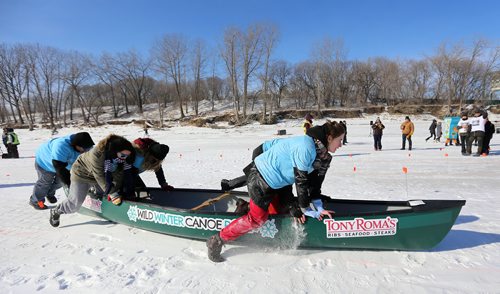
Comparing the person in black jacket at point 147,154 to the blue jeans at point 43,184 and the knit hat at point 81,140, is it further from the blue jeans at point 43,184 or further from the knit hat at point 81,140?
the blue jeans at point 43,184

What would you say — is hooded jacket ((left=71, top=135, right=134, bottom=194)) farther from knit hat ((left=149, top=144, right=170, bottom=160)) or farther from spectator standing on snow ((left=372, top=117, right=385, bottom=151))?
spectator standing on snow ((left=372, top=117, right=385, bottom=151))

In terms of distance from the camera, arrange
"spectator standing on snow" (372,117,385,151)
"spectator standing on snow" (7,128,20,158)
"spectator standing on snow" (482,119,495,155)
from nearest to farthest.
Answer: "spectator standing on snow" (482,119,495,155) < "spectator standing on snow" (372,117,385,151) < "spectator standing on snow" (7,128,20,158)

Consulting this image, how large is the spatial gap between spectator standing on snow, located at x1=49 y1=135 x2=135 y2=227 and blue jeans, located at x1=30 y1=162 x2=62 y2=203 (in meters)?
0.98

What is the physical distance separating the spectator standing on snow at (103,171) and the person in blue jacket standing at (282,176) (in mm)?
1768

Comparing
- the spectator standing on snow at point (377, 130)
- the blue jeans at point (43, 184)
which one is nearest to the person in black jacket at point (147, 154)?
the blue jeans at point (43, 184)

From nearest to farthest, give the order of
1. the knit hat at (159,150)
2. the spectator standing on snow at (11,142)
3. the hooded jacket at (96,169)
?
the hooded jacket at (96,169) < the knit hat at (159,150) < the spectator standing on snow at (11,142)

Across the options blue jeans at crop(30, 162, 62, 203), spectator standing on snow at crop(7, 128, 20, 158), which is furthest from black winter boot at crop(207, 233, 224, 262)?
spectator standing on snow at crop(7, 128, 20, 158)

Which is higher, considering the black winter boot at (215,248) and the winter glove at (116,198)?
the winter glove at (116,198)

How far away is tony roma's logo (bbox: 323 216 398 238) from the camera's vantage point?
3.19 meters

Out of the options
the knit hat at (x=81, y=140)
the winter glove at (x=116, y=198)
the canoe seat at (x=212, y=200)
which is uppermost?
the knit hat at (x=81, y=140)

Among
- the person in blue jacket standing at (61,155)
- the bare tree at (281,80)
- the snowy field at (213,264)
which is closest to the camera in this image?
the snowy field at (213,264)

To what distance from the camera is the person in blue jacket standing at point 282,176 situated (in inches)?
118

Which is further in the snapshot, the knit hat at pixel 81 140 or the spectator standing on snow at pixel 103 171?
the knit hat at pixel 81 140

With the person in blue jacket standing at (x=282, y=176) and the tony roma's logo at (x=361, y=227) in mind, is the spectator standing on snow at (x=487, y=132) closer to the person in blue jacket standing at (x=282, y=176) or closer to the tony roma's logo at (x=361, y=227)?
the tony roma's logo at (x=361, y=227)
